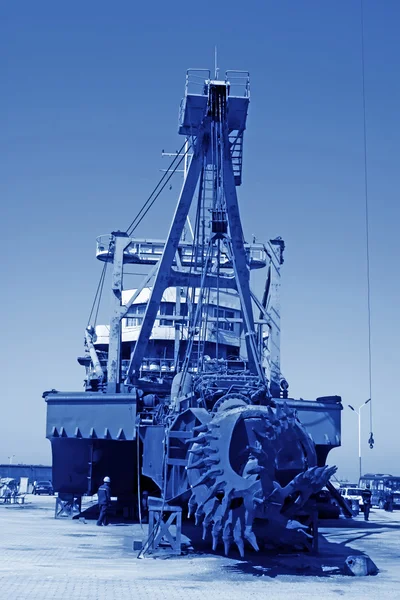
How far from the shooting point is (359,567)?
503 inches

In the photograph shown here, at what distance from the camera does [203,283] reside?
1914cm

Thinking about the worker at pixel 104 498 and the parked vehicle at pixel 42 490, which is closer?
the worker at pixel 104 498

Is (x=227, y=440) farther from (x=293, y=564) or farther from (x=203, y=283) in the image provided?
(x=203, y=283)

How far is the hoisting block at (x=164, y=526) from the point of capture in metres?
14.6

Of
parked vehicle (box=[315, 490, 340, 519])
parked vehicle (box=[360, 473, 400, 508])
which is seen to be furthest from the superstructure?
parked vehicle (box=[360, 473, 400, 508])

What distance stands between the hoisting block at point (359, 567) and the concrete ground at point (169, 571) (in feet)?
0.54

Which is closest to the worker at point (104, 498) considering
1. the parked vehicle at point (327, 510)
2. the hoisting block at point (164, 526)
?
the hoisting block at point (164, 526)

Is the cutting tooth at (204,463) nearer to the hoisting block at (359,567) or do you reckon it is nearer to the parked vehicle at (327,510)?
the hoisting block at (359,567)

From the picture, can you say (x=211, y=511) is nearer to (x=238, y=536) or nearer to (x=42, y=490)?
(x=238, y=536)

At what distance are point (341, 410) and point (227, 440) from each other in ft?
32.1

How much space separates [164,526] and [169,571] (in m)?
2.07

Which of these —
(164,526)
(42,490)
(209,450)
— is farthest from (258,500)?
(42,490)

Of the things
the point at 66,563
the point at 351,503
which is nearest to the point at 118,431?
the point at 66,563

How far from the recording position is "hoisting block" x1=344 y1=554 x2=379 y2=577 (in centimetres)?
1276
